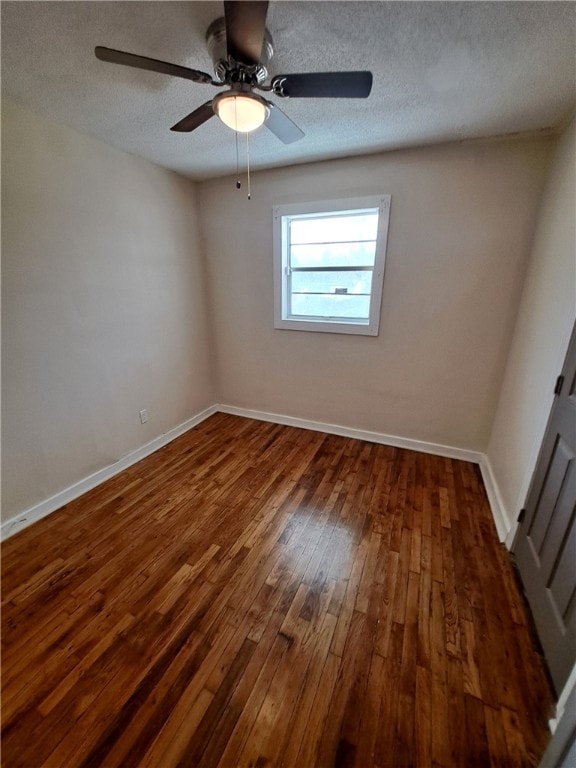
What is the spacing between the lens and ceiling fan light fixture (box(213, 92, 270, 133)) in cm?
117

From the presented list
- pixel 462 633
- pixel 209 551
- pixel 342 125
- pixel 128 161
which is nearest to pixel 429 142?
pixel 342 125

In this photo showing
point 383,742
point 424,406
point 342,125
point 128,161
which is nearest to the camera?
point 383,742

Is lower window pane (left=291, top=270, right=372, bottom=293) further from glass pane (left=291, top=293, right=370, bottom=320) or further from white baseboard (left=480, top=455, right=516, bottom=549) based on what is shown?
white baseboard (left=480, top=455, right=516, bottom=549)

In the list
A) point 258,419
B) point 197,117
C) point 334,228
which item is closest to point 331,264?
point 334,228

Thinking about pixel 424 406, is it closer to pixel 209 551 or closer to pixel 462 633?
pixel 462 633

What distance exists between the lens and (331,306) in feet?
9.40

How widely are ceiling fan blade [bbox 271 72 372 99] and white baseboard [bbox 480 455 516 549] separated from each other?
2331mm

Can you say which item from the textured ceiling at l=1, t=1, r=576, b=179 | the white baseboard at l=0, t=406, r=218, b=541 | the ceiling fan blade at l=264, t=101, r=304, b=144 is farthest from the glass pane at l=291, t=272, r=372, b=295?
the white baseboard at l=0, t=406, r=218, b=541

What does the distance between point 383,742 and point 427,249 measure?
2766 millimetres

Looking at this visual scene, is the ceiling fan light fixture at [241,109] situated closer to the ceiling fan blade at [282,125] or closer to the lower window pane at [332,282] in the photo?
→ the ceiling fan blade at [282,125]

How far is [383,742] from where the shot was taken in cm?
101

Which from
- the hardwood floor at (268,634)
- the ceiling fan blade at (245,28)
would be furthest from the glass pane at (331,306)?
the ceiling fan blade at (245,28)

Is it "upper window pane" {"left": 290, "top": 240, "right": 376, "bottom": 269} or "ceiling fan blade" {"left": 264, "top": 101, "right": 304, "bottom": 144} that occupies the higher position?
"ceiling fan blade" {"left": 264, "top": 101, "right": 304, "bottom": 144}

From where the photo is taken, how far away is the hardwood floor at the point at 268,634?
1.01 meters
